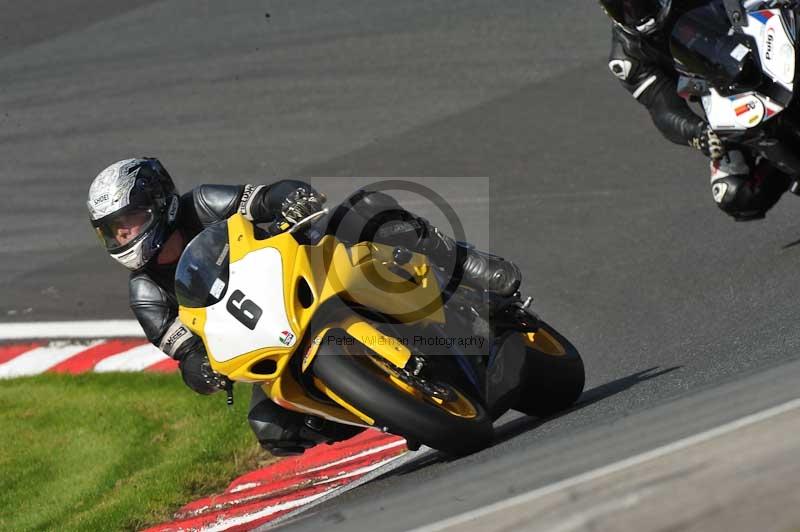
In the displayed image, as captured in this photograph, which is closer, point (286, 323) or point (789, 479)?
point (789, 479)

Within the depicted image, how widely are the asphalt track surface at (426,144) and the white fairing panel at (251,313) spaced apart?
1376 millimetres

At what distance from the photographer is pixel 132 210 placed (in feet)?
18.4

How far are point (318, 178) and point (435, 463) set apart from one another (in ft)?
18.5

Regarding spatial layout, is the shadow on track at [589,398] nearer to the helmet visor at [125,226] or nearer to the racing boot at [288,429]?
the racing boot at [288,429]

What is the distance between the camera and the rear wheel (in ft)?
17.5

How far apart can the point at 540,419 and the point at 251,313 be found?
1.60m

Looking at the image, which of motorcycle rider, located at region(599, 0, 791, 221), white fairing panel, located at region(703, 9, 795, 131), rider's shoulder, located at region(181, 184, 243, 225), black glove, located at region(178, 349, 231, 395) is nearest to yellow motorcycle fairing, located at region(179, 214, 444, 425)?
black glove, located at region(178, 349, 231, 395)

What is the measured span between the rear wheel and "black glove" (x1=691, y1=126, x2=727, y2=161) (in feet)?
6.11

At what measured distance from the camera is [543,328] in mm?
5562

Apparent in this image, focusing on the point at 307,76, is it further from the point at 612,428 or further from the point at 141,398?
the point at 612,428

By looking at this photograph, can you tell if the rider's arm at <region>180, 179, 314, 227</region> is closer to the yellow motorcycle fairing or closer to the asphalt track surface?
the yellow motorcycle fairing

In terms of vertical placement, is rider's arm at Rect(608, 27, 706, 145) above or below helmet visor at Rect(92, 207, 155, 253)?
below

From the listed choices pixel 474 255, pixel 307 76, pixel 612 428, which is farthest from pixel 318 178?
pixel 612 428

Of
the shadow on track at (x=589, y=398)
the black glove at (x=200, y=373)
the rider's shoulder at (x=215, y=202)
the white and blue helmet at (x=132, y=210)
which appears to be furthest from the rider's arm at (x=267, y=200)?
the shadow on track at (x=589, y=398)
